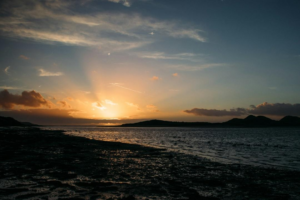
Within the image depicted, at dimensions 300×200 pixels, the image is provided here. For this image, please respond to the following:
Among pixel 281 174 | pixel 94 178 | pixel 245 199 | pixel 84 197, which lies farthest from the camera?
pixel 281 174

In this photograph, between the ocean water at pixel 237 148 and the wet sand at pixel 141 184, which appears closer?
the wet sand at pixel 141 184

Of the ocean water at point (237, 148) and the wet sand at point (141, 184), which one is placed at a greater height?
the wet sand at point (141, 184)

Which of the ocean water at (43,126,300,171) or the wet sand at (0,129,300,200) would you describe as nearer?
the wet sand at (0,129,300,200)

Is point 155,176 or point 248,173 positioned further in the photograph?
point 248,173

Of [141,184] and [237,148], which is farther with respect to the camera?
[237,148]

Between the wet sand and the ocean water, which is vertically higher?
the wet sand

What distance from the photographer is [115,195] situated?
994 cm

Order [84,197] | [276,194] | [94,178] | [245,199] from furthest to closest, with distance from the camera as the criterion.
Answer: [94,178], [276,194], [245,199], [84,197]

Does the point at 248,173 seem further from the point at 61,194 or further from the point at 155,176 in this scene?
the point at 61,194

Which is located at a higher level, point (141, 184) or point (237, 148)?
point (141, 184)

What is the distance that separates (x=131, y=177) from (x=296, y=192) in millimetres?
9808

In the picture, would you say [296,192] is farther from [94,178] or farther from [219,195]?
[94,178]

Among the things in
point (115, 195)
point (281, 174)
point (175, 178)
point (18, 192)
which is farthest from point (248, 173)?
point (18, 192)

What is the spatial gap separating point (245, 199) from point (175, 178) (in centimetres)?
495
